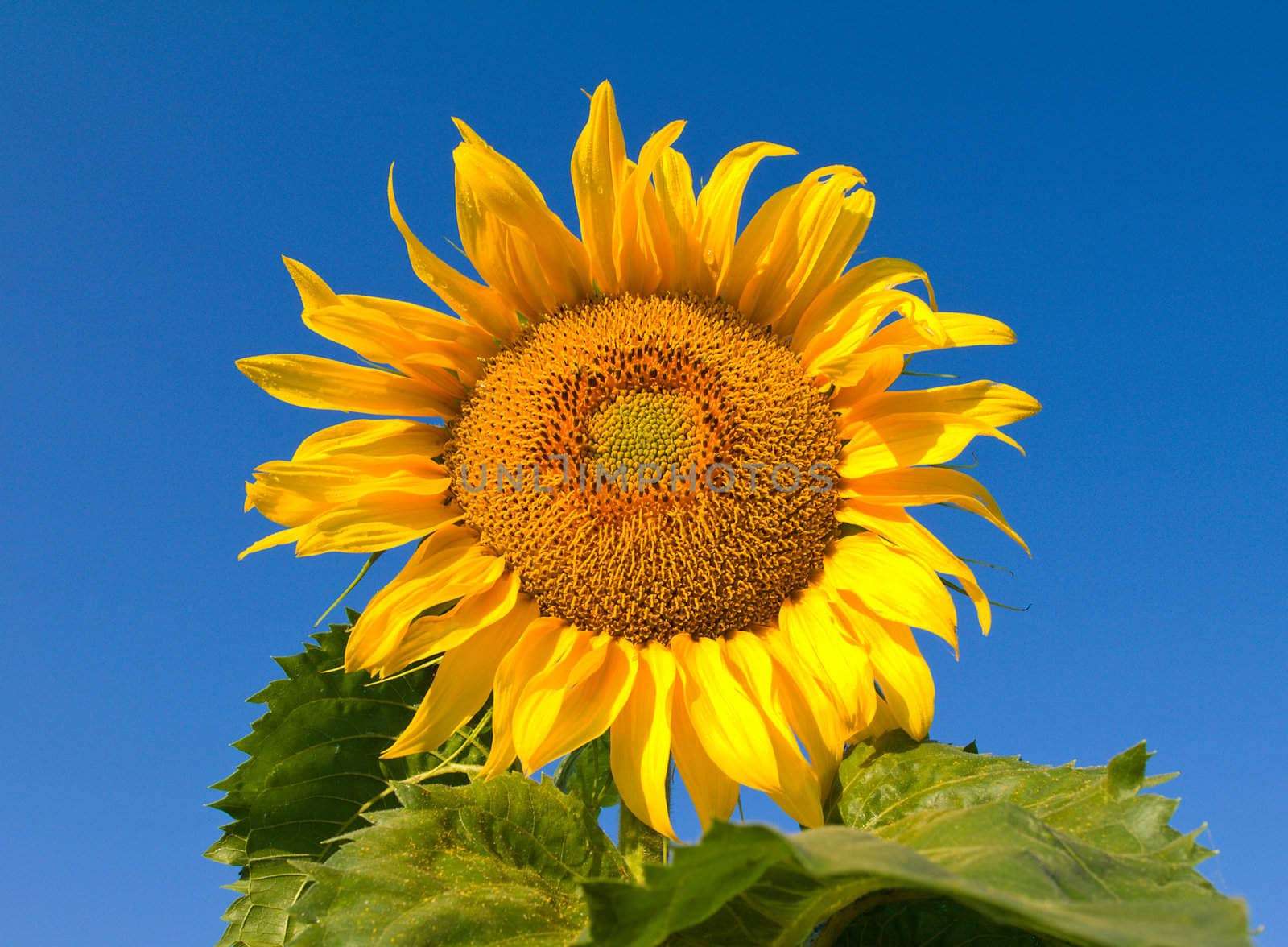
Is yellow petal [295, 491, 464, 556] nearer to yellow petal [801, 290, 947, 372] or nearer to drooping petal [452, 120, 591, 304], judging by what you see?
drooping petal [452, 120, 591, 304]

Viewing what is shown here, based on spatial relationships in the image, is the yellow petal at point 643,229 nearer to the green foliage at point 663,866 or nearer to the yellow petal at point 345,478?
the yellow petal at point 345,478

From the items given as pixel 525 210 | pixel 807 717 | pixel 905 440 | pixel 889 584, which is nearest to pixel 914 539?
pixel 889 584

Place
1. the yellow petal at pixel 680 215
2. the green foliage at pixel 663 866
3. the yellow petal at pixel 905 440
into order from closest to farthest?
the green foliage at pixel 663 866, the yellow petal at pixel 905 440, the yellow petal at pixel 680 215

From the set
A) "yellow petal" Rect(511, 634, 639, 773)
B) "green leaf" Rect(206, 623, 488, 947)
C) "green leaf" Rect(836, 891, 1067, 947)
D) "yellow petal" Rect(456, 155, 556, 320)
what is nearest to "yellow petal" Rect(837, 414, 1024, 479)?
"yellow petal" Rect(511, 634, 639, 773)

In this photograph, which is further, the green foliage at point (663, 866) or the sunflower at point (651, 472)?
the sunflower at point (651, 472)

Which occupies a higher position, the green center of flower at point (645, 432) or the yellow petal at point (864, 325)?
the yellow petal at point (864, 325)

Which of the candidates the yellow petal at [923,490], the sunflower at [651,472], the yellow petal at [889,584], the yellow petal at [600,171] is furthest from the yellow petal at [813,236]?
the yellow petal at [889,584]

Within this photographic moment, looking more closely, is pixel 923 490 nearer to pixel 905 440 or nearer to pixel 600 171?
pixel 905 440
